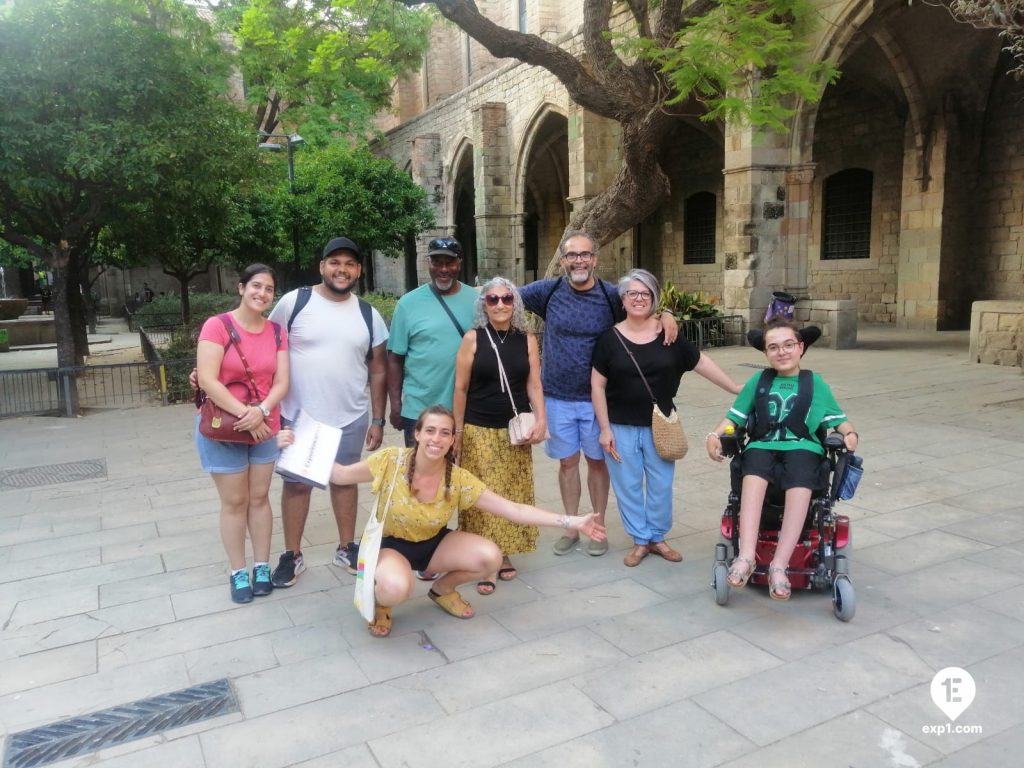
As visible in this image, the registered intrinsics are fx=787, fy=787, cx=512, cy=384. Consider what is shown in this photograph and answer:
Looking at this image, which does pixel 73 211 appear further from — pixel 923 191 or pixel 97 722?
pixel 923 191

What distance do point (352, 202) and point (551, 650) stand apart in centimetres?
1623

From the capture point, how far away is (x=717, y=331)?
45.3 feet

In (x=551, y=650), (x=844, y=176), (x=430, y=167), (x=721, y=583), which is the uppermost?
(x=430, y=167)

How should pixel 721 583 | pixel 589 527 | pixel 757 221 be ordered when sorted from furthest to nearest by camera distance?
pixel 757 221 → pixel 721 583 → pixel 589 527

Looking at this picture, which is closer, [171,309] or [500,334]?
[500,334]

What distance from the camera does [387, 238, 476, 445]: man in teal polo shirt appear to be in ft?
12.7

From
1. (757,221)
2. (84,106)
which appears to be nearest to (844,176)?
(757,221)

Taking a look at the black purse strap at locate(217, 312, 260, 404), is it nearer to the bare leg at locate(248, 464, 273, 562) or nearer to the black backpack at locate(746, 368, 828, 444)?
the bare leg at locate(248, 464, 273, 562)

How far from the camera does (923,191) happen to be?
15.6 metres

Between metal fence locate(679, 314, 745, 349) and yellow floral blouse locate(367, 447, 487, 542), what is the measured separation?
34.9 ft

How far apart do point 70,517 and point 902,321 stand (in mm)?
15705

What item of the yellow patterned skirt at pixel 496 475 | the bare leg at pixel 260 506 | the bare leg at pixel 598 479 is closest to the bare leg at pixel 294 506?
the bare leg at pixel 260 506

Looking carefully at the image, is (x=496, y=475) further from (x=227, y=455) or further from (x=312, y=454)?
(x=227, y=455)

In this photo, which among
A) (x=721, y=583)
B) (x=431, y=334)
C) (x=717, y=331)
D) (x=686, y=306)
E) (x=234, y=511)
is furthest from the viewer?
(x=686, y=306)
